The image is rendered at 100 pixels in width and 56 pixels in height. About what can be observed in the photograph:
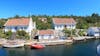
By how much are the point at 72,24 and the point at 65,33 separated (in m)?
7.64

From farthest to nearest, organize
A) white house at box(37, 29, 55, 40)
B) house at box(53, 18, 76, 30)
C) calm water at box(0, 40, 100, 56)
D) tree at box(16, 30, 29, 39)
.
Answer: house at box(53, 18, 76, 30) < tree at box(16, 30, 29, 39) < white house at box(37, 29, 55, 40) < calm water at box(0, 40, 100, 56)

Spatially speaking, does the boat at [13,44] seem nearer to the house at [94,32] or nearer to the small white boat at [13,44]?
the small white boat at [13,44]

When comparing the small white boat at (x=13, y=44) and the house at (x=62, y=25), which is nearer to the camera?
the small white boat at (x=13, y=44)

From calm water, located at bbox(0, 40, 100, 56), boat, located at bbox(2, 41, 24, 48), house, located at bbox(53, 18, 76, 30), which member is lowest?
calm water, located at bbox(0, 40, 100, 56)

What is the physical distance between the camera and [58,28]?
63.3 metres

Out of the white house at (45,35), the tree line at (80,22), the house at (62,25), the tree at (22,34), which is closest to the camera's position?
the white house at (45,35)

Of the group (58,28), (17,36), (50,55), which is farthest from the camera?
(58,28)

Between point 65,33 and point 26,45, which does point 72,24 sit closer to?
point 65,33

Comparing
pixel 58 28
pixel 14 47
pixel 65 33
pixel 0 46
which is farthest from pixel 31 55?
pixel 58 28

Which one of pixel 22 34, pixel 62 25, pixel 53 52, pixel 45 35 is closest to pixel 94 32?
pixel 62 25

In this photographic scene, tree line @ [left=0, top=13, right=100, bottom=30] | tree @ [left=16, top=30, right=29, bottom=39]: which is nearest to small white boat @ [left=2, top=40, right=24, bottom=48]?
tree @ [left=16, top=30, right=29, bottom=39]

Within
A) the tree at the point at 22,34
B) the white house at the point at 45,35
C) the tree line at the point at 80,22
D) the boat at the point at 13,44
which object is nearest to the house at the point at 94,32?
the tree line at the point at 80,22

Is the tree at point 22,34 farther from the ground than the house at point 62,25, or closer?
closer

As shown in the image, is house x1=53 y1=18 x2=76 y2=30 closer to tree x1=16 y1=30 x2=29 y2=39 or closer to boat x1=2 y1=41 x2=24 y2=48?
tree x1=16 y1=30 x2=29 y2=39
